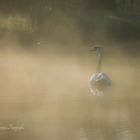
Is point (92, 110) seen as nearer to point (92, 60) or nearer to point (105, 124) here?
point (105, 124)

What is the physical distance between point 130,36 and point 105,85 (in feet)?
51.8

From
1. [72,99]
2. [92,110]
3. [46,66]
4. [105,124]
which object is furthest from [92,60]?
[105,124]

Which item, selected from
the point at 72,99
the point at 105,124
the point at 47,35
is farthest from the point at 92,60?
the point at 105,124

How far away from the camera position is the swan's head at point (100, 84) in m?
15.1

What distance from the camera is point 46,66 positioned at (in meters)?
22.7

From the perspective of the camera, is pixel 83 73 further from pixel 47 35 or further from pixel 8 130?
pixel 8 130

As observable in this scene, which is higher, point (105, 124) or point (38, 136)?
point (105, 124)

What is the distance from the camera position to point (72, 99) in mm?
15336

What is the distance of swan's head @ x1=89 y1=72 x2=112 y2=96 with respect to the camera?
15.1 meters

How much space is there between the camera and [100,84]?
15055mm

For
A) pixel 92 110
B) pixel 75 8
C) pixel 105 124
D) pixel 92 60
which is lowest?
pixel 105 124

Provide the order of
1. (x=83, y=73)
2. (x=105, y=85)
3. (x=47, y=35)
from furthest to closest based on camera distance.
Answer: (x=47, y=35), (x=83, y=73), (x=105, y=85)

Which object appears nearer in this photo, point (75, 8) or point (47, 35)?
point (47, 35)

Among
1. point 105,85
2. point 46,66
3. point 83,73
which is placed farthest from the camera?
point 46,66
